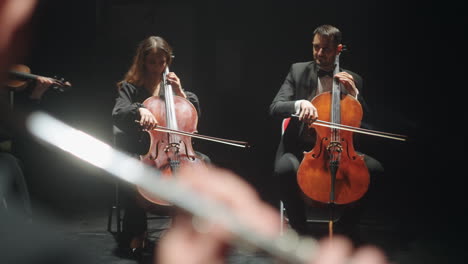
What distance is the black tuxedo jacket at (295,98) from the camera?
2.25 m

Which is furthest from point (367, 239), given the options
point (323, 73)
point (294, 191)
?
point (323, 73)

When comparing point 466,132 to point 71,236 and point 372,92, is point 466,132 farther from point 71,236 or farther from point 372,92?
point 71,236

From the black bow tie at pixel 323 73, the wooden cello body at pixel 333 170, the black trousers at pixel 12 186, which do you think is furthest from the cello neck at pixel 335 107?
the black trousers at pixel 12 186

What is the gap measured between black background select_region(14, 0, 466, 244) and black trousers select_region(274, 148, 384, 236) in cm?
91

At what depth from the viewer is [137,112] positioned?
2121mm

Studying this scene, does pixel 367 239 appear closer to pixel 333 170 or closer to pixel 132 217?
pixel 333 170

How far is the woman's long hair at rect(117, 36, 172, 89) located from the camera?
2.29 meters

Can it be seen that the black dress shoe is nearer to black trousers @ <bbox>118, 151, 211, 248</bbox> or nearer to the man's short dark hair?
black trousers @ <bbox>118, 151, 211, 248</bbox>

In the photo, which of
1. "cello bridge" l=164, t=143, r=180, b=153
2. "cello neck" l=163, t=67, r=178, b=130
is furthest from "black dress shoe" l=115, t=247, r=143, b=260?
"cello neck" l=163, t=67, r=178, b=130

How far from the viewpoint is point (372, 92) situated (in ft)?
10.3

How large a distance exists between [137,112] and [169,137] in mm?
193

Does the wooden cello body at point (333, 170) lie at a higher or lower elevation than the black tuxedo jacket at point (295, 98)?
lower

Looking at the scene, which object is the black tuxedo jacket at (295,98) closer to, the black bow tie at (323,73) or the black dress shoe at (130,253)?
the black bow tie at (323,73)

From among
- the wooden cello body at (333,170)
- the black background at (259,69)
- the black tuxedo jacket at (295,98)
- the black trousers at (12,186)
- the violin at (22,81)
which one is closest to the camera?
the wooden cello body at (333,170)
